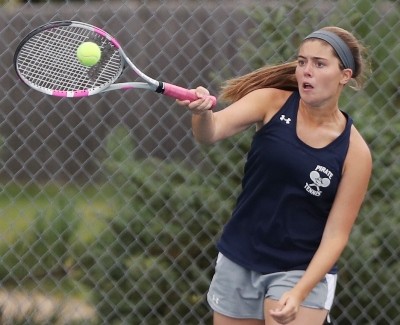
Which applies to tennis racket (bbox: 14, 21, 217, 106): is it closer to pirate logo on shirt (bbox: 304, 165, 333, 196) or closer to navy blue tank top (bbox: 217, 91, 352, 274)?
navy blue tank top (bbox: 217, 91, 352, 274)

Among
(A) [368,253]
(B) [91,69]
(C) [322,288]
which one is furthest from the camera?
(A) [368,253]

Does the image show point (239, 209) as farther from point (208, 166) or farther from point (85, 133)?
point (85, 133)

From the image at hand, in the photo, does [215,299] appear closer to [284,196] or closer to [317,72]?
[284,196]

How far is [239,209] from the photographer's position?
3844 mm

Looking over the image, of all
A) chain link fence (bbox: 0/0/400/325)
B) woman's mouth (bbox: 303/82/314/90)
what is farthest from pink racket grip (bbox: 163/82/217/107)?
chain link fence (bbox: 0/0/400/325)

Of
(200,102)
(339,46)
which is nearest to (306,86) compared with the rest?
(339,46)

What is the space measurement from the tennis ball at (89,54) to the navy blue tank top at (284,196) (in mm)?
608

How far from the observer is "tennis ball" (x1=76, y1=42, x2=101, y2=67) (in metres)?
3.86

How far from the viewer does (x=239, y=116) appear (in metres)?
3.73

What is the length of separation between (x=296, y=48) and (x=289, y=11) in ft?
0.57

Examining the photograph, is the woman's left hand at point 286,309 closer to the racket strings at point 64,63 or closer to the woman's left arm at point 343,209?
the woman's left arm at point 343,209

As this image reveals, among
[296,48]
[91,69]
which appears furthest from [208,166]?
[91,69]

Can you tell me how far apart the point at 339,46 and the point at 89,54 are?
838 millimetres

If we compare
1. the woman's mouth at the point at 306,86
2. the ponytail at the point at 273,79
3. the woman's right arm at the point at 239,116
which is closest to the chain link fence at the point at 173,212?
the ponytail at the point at 273,79
